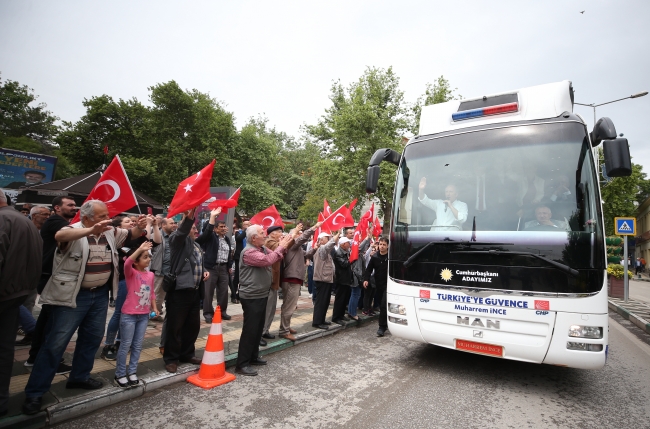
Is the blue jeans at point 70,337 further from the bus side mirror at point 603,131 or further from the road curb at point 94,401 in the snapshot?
the bus side mirror at point 603,131

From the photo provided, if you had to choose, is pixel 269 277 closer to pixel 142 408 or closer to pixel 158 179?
pixel 142 408

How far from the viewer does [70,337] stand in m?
3.39

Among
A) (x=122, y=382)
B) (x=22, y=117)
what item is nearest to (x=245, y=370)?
(x=122, y=382)

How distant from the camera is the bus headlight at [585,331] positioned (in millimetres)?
3832

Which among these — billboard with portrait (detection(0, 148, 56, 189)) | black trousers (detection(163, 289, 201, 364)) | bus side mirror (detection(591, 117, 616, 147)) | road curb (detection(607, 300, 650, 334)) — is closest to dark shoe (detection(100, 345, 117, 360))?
black trousers (detection(163, 289, 201, 364))

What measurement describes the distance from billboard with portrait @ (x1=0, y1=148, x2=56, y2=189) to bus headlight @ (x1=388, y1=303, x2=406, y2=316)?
2022 cm

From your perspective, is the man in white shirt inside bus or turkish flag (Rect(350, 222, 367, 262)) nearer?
the man in white shirt inside bus

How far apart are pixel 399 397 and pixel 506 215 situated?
2.48m

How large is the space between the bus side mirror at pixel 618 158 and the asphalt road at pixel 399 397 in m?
2.66

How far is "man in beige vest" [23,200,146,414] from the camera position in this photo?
329 cm

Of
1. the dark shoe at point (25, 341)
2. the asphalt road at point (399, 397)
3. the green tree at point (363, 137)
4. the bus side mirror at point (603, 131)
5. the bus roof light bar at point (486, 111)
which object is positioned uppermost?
the green tree at point (363, 137)

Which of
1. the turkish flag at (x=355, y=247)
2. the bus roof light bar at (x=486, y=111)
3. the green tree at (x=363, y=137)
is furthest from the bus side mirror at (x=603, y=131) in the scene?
the green tree at (x=363, y=137)

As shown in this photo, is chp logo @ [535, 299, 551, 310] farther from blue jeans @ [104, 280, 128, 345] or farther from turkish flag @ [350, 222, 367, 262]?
blue jeans @ [104, 280, 128, 345]

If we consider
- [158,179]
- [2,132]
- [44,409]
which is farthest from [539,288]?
[2,132]
